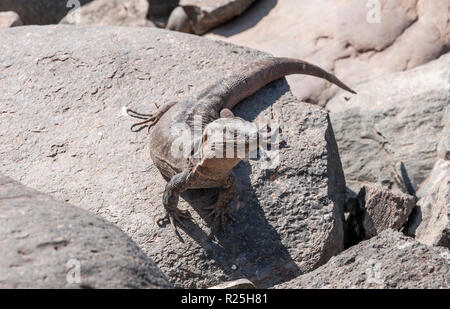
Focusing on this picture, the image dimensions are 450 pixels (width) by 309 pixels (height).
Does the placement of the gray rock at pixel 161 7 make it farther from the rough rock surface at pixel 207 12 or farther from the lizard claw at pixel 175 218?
the lizard claw at pixel 175 218

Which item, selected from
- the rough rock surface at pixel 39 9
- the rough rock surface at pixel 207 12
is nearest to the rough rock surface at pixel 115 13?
the rough rock surface at pixel 39 9

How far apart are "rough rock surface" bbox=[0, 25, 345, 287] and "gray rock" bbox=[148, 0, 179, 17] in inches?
179

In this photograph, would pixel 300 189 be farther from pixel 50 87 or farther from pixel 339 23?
pixel 339 23

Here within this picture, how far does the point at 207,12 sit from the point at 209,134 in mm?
6355

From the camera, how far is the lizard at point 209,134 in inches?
186

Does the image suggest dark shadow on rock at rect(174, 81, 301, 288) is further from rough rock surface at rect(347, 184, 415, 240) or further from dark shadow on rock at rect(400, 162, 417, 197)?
dark shadow on rock at rect(400, 162, 417, 197)

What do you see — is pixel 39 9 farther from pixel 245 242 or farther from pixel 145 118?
pixel 245 242

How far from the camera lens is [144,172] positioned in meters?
5.93

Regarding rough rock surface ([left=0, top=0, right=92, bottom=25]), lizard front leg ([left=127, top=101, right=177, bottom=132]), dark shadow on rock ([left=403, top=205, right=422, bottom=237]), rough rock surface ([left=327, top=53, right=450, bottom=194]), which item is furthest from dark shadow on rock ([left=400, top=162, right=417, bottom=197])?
rough rock surface ([left=0, top=0, right=92, bottom=25])

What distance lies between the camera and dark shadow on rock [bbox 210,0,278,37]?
426 inches

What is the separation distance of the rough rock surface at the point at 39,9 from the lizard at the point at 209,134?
5874 mm
